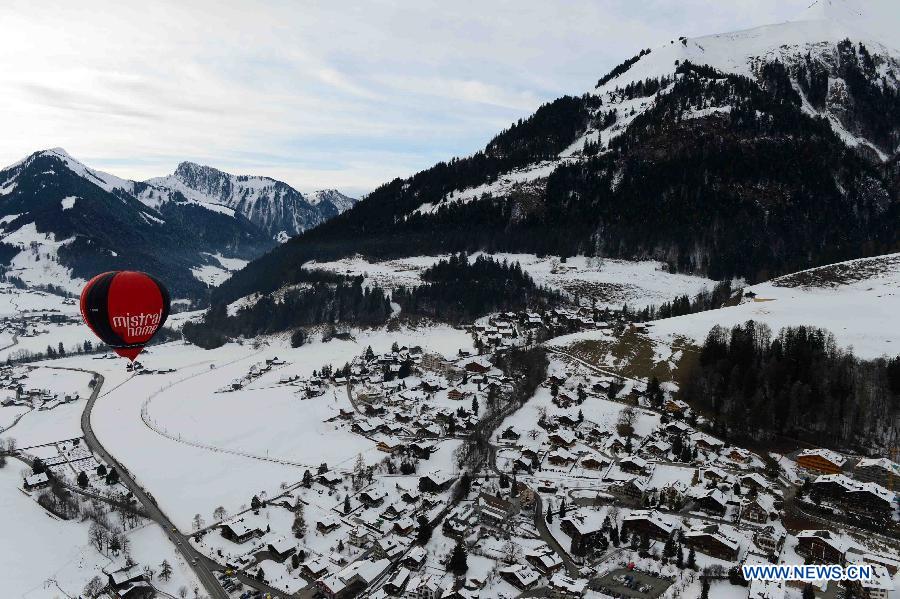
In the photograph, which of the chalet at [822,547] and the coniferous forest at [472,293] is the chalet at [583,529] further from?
the coniferous forest at [472,293]

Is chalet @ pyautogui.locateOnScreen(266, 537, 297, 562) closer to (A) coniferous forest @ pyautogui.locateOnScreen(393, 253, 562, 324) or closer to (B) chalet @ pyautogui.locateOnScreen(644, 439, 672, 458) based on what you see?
(B) chalet @ pyautogui.locateOnScreen(644, 439, 672, 458)

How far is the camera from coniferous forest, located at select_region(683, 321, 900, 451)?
53906 mm

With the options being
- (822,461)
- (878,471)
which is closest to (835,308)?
(878,471)

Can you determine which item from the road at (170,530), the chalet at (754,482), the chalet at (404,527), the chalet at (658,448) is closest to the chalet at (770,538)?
the chalet at (754,482)

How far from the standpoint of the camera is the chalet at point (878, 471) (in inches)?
1775

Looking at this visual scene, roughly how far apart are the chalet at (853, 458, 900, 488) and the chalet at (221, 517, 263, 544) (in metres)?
46.0

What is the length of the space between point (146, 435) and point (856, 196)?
6534 inches

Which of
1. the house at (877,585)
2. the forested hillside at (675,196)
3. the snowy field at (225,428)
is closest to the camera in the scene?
the house at (877,585)

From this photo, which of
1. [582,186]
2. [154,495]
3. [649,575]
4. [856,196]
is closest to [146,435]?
[154,495]

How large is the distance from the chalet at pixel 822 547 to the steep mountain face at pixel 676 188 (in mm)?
89657

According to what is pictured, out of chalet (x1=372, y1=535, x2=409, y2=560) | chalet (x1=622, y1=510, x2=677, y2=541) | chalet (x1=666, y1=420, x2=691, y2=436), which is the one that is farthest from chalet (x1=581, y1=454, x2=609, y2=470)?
chalet (x1=372, y1=535, x2=409, y2=560)

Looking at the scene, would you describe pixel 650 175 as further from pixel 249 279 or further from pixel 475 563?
pixel 475 563

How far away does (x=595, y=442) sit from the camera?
55312 mm

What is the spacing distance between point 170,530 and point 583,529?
3034cm
